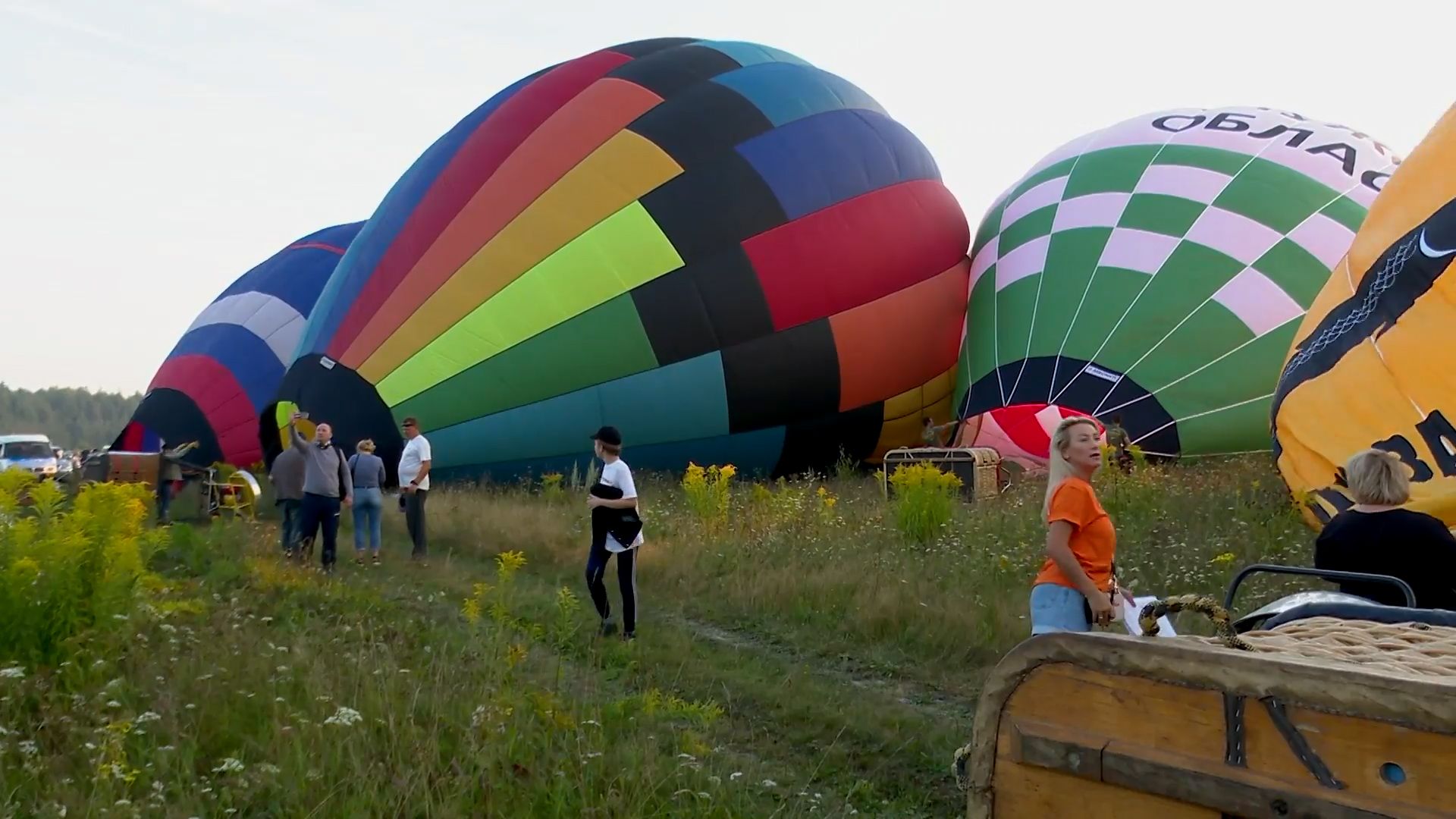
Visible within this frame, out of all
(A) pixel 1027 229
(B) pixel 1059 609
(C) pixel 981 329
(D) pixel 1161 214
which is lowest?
(B) pixel 1059 609

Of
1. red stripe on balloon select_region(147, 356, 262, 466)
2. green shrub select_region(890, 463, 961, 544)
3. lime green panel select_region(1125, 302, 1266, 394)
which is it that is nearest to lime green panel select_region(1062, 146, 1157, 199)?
lime green panel select_region(1125, 302, 1266, 394)

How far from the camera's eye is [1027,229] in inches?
498

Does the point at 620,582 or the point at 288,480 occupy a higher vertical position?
the point at 288,480

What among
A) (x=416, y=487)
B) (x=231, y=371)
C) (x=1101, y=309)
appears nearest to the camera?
(x=416, y=487)

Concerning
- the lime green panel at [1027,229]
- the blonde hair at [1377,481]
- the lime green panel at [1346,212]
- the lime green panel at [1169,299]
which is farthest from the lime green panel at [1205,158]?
the blonde hair at [1377,481]

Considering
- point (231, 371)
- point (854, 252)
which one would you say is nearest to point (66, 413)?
point (231, 371)

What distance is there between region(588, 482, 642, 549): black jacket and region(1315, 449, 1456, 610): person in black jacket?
11.9 feet

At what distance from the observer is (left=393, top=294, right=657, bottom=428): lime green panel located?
10711 mm

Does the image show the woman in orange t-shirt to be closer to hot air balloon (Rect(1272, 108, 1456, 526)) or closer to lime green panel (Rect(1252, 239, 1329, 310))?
hot air balloon (Rect(1272, 108, 1456, 526))

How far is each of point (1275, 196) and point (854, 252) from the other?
418cm

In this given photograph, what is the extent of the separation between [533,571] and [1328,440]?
5.52 m

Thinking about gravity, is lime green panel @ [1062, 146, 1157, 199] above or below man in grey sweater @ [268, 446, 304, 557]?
above

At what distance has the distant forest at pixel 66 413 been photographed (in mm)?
98438

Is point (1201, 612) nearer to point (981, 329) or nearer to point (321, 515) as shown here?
point (321, 515)
